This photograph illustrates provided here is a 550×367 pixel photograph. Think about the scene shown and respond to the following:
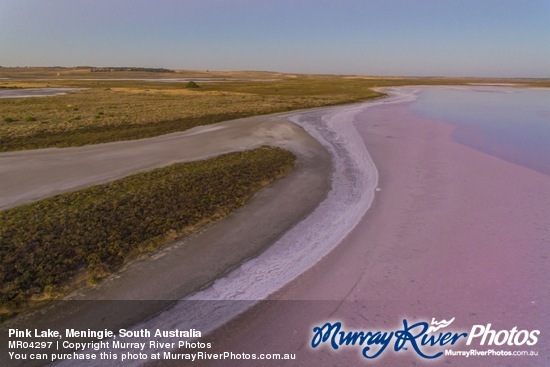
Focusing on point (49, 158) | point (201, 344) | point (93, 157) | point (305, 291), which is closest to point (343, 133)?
point (93, 157)

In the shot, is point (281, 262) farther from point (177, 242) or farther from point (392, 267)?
point (177, 242)

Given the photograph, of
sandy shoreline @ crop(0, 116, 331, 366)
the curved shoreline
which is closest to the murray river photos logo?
the curved shoreline

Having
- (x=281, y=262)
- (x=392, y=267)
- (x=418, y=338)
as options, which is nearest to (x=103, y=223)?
(x=281, y=262)

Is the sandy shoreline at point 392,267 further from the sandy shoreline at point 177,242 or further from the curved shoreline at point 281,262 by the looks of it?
the sandy shoreline at point 177,242

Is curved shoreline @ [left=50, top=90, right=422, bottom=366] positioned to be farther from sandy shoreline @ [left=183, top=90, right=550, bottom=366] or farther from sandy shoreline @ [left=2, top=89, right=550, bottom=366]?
sandy shoreline @ [left=183, top=90, right=550, bottom=366]

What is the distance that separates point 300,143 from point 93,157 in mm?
10308

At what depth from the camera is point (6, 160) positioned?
14305 mm

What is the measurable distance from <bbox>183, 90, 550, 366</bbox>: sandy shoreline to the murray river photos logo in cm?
11

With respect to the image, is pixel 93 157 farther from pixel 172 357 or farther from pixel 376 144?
pixel 376 144

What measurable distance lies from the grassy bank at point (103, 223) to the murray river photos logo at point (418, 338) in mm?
4356

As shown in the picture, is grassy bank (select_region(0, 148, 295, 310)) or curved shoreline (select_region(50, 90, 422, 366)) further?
grassy bank (select_region(0, 148, 295, 310))

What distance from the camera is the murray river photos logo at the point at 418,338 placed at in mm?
5008

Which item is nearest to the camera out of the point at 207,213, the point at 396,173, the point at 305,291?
the point at 305,291

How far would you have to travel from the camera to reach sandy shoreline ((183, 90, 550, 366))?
5200 mm
